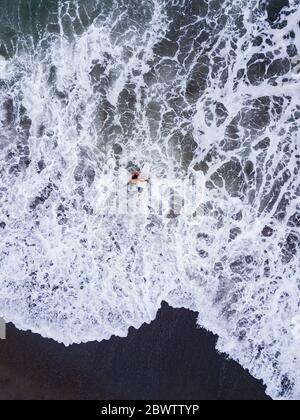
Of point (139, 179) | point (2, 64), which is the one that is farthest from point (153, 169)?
point (2, 64)

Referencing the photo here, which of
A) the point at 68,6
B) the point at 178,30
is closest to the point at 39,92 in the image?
the point at 68,6

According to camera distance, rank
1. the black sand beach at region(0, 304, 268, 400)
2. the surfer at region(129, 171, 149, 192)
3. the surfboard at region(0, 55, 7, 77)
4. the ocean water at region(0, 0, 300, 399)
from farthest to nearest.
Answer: the surfboard at region(0, 55, 7, 77) → the surfer at region(129, 171, 149, 192) → the ocean water at region(0, 0, 300, 399) → the black sand beach at region(0, 304, 268, 400)

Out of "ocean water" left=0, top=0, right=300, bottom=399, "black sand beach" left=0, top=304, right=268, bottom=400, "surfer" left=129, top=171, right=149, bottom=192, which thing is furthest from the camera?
"surfer" left=129, top=171, right=149, bottom=192

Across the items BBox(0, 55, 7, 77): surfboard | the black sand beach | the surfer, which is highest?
BBox(0, 55, 7, 77): surfboard

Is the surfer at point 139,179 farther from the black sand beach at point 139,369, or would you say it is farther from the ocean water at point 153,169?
the black sand beach at point 139,369

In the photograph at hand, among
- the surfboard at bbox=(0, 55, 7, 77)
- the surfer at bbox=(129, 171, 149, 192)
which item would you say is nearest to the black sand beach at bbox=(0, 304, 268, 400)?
the surfer at bbox=(129, 171, 149, 192)

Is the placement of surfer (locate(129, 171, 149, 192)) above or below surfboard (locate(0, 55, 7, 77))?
Answer: below

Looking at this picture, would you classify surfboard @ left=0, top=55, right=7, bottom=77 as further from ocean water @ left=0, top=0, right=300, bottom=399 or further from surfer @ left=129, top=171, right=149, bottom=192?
surfer @ left=129, top=171, right=149, bottom=192
